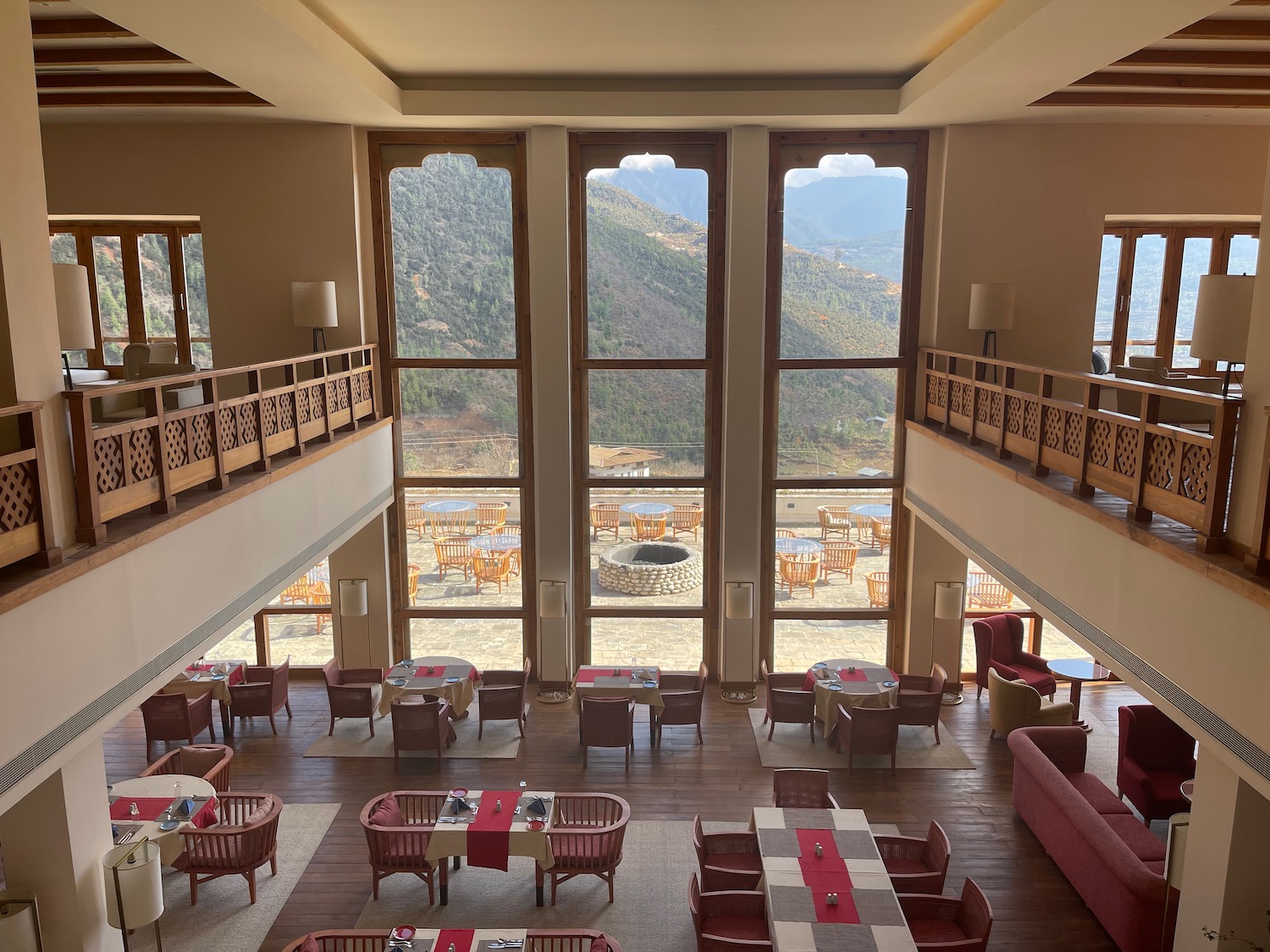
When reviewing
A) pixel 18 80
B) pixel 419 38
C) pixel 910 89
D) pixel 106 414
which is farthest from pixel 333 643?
pixel 910 89

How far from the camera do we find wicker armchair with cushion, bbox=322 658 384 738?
1080 centimetres

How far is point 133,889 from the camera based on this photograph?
20.7 feet

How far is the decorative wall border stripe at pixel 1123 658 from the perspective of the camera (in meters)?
4.78

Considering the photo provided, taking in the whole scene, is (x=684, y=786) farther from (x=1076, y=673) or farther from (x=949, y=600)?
(x=1076, y=673)

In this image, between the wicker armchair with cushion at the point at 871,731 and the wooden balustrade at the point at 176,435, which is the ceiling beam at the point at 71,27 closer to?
the wooden balustrade at the point at 176,435

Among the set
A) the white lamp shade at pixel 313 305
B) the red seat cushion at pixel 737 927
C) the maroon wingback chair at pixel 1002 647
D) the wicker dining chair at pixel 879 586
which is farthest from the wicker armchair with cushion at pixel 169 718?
the maroon wingback chair at pixel 1002 647

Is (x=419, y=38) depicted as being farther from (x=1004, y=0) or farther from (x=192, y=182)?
(x=1004, y=0)

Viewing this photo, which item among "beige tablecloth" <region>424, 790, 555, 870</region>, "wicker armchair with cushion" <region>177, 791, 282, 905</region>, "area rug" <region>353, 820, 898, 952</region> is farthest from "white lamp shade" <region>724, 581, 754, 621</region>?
"wicker armchair with cushion" <region>177, 791, 282, 905</region>

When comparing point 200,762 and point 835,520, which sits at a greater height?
point 835,520

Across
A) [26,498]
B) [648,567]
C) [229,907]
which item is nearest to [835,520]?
[648,567]

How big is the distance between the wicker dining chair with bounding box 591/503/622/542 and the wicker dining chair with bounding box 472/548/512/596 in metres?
1.21

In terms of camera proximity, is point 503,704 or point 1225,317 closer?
point 1225,317

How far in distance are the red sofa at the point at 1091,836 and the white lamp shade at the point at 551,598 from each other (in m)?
5.57

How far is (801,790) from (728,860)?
1.14 meters
